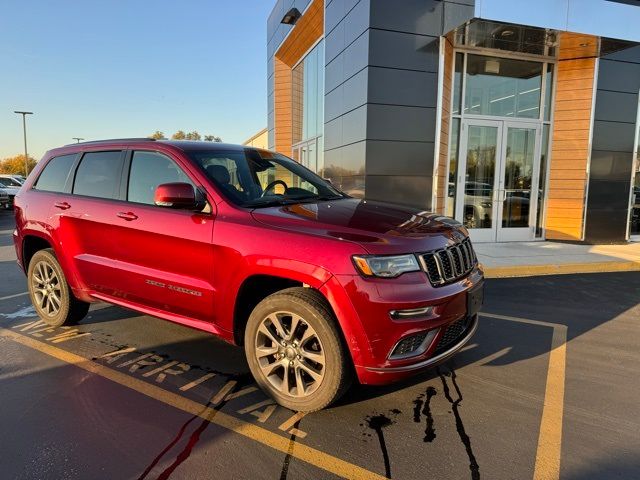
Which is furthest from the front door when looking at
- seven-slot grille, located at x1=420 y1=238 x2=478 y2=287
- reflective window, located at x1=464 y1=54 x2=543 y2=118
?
seven-slot grille, located at x1=420 y1=238 x2=478 y2=287

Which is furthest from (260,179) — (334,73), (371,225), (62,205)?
(334,73)

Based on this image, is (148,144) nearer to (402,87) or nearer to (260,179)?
(260,179)

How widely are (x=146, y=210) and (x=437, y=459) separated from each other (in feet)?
9.03

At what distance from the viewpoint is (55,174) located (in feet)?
15.5

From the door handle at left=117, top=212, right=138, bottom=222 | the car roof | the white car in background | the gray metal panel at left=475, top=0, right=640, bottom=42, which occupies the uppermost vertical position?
the gray metal panel at left=475, top=0, right=640, bottom=42

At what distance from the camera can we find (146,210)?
3697 millimetres

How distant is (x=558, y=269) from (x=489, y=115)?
4.03 metres

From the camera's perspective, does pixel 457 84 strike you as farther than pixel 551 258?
Yes

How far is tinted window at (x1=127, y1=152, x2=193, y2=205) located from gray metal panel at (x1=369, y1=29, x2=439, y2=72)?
603 cm

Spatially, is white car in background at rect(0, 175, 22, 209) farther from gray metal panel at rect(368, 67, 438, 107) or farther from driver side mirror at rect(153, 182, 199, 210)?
driver side mirror at rect(153, 182, 199, 210)

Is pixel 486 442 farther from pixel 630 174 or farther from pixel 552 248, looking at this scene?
pixel 630 174

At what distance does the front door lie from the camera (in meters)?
10.1

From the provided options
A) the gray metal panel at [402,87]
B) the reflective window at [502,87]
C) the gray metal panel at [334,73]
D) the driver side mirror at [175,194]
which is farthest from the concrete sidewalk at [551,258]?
the driver side mirror at [175,194]

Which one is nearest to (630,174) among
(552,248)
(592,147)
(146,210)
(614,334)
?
(592,147)
